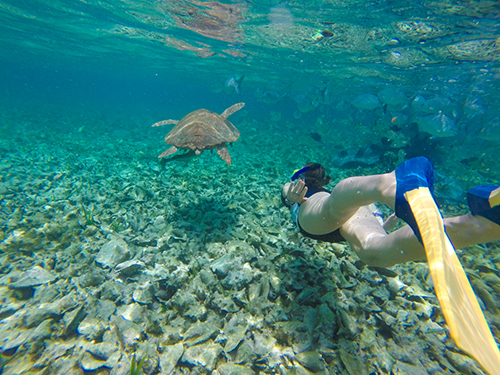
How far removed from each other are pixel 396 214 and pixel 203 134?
3420mm

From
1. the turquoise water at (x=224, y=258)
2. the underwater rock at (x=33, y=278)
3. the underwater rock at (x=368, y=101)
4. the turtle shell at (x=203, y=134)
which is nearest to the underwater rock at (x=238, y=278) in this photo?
the turquoise water at (x=224, y=258)

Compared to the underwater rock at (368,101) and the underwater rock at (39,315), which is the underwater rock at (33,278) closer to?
the underwater rock at (39,315)

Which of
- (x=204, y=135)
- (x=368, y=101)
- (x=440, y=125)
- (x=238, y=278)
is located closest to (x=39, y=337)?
(x=238, y=278)

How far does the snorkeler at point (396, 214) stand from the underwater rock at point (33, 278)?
3809 mm

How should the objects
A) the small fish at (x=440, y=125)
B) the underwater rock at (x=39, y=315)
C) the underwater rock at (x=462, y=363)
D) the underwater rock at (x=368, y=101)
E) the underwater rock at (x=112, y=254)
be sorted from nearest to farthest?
the underwater rock at (x=462, y=363), the underwater rock at (x=39, y=315), the underwater rock at (x=112, y=254), the small fish at (x=440, y=125), the underwater rock at (x=368, y=101)

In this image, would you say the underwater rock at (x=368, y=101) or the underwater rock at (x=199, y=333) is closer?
the underwater rock at (x=199, y=333)

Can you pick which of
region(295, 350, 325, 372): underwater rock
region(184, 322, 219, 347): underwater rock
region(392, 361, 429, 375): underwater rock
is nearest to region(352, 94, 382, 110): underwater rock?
region(392, 361, 429, 375): underwater rock

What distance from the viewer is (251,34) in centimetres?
1566

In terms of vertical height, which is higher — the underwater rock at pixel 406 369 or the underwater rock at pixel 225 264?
the underwater rock at pixel 225 264

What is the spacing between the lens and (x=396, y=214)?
6.54 feet

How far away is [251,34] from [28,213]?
54.9ft

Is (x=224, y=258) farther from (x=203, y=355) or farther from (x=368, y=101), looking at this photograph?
(x=368, y=101)

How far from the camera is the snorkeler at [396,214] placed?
1.83 meters

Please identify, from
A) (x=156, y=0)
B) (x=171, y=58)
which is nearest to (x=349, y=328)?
(x=156, y=0)
